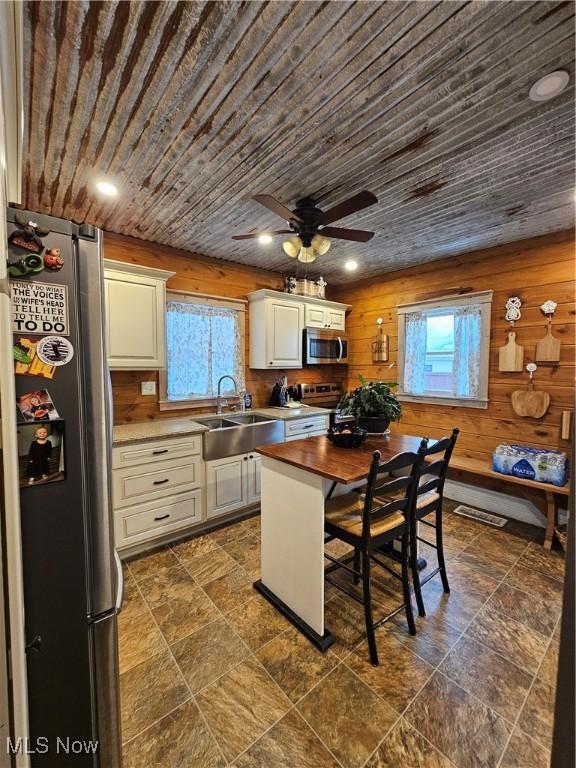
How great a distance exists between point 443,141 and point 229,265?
2.46 metres

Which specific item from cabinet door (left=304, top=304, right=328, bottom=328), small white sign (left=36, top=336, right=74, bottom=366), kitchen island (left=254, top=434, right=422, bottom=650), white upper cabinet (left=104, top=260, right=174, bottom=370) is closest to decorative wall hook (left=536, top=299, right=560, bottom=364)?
kitchen island (left=254, top=434, right=422, bottom=650)

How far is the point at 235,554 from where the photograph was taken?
254 centimetres

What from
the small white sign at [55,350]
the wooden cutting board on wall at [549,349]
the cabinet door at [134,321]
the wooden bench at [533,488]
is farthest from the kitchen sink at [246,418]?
the wooden cutting board on wall at [549,349]

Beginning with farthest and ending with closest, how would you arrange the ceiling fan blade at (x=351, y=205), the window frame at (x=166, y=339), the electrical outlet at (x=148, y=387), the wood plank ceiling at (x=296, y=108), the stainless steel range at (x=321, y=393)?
the stainless steel range at (x=321, y=393), the window frame at (x=166, y=339), the electrical outlet at (x=148, y=387), the ceiling fan blade at (x=351, y=205), the wood plank ceiling at (x=296, y=108)

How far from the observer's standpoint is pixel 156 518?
8.36 feet

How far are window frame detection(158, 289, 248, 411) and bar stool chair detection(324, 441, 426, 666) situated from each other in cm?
202

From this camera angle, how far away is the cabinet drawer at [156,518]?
2395 mm

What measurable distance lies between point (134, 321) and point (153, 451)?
1124 millimetres

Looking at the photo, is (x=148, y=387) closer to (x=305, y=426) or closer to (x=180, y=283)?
(x=180, y=283)

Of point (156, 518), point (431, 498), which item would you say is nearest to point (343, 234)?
point (431, 498)

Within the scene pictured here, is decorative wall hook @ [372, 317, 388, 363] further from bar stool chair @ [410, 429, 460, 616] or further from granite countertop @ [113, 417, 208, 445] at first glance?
granite countertop @ [113, 417, 208, 445]

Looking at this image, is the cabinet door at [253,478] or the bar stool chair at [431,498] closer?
the bar stool chair at [431,498]

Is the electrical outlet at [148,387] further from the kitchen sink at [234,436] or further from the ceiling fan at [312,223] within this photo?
the ceiling fan at [312,223]

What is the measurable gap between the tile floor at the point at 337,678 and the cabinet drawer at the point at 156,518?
270 millimetres
